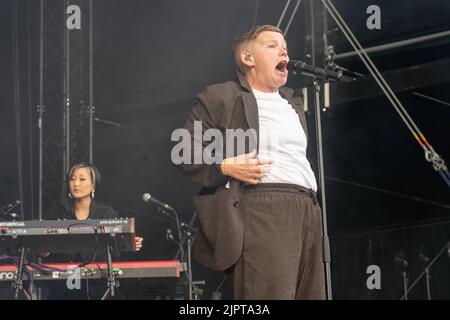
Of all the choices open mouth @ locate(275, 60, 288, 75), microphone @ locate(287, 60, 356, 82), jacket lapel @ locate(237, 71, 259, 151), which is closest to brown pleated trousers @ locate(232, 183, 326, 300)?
jacket lapel @ locate(237, 71, 259, 151)

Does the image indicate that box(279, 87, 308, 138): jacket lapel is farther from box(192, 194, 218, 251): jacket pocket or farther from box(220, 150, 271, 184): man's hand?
box(192, 194, 218, 251): jacket pocket

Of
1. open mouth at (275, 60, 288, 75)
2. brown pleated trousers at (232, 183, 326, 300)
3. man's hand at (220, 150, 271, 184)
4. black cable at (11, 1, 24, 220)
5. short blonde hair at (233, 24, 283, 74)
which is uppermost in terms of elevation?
black cable at (11, 1, 24, 220)

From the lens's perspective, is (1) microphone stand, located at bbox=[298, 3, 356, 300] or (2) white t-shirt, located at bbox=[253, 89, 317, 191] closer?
(2) white t-shirt, located at bbox=[253, 89, 317, 191]

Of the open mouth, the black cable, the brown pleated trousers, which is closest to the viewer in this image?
the brown pleated trousers

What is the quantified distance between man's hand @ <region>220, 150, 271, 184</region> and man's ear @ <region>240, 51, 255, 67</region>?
0.45m

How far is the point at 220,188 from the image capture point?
2875 mm

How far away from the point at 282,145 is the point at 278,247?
0.42m

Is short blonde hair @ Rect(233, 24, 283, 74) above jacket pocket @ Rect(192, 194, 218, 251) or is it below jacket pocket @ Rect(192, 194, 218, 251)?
above

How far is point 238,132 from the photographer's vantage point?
2939 millimetres

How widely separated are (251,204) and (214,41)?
6.36 meters

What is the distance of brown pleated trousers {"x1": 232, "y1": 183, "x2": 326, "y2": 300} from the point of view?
9.05 feet

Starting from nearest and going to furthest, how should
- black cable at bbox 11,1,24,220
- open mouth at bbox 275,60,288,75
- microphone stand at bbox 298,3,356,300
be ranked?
open mouth at bbox 275,60,288,75 → microphone stand at bbox 298,3,356,300 → black cable at bbox 11,1,24,220

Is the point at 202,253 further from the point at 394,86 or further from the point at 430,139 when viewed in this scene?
the point at 430,139

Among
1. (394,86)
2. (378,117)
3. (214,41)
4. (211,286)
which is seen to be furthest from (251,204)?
(211,286)
